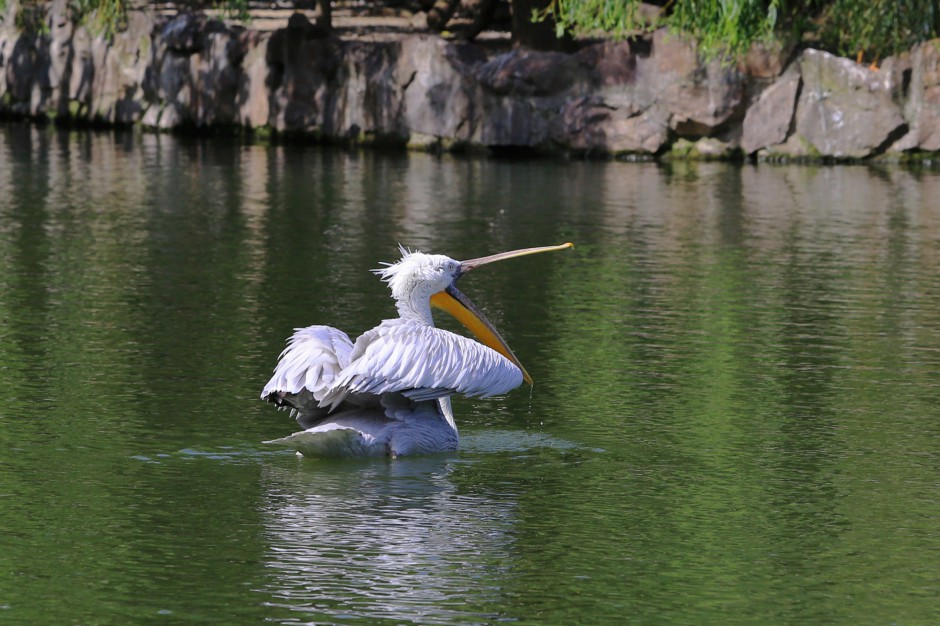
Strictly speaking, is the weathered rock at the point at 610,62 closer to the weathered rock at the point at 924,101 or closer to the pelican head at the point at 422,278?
the weathered rock at the point at 924,101

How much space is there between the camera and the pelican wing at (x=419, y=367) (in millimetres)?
6680

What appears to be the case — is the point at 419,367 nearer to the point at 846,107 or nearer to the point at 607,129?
the point at 846,107

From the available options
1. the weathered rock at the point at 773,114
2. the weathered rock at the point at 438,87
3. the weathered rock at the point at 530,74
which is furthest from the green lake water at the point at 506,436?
the weathered rock at the point at 438,87

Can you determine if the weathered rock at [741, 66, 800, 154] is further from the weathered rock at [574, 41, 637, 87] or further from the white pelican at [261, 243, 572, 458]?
the white pelican at [261, 243, 572, 458]

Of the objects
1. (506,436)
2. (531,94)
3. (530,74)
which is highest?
(530,74)

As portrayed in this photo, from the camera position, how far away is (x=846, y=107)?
2412cm

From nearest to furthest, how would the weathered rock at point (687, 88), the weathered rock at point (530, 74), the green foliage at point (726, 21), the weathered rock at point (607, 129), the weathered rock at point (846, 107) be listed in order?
the green foliage at point (726, 21) → the weathered rock at point (846, 107) → the weathered rock at point (687, 88) → the weathered rock at point (607, 129) → the weathered rock at point (530, 74)

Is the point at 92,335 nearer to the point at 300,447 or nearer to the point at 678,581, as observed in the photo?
the point at 300,447

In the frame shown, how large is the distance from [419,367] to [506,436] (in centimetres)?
92

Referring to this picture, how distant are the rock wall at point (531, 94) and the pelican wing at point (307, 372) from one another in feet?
59.0

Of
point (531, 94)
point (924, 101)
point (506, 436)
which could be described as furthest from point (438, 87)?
point (506, 436)

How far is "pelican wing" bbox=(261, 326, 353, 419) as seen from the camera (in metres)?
6.69

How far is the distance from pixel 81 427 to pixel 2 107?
84.6 ft

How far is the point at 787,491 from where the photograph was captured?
6633mm
